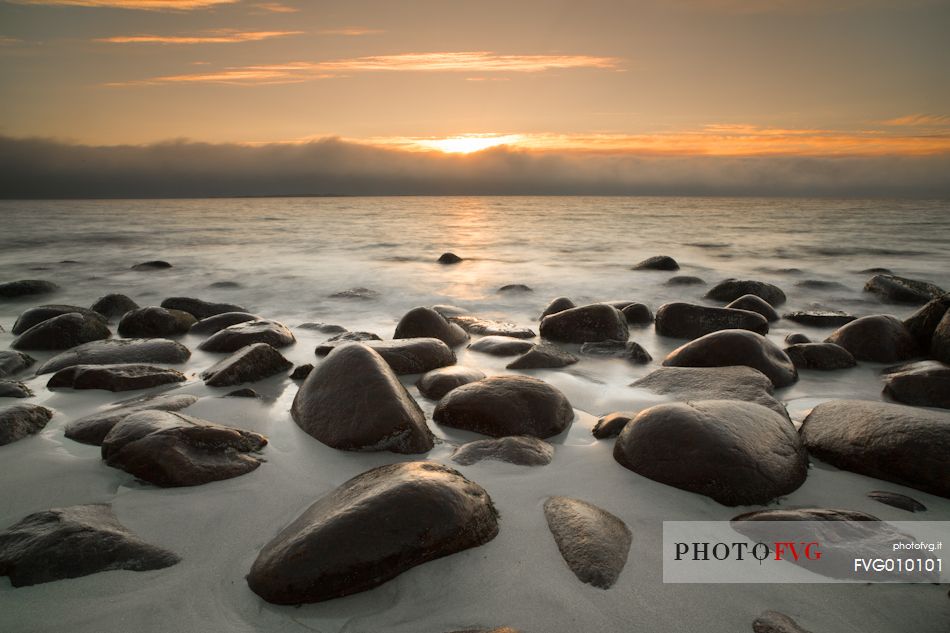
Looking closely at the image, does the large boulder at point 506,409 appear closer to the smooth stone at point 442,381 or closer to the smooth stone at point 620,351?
the smooth stone at point 442,381

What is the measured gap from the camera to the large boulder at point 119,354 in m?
4.28

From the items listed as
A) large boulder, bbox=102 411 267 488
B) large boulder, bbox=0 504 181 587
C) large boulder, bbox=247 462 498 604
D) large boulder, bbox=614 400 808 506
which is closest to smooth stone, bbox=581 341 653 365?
large boulder, bbox=614 400 808 506

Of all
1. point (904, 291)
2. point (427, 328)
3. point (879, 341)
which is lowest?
point (904, 291)

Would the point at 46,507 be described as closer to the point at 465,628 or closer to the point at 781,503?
the point at 465,628

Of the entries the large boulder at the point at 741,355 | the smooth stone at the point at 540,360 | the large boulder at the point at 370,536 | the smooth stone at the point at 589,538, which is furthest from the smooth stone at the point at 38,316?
the large boulder at the point at 741,355

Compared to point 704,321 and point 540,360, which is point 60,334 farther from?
point 704,321

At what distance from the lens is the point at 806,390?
157 inches

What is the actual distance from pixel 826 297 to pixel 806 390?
→ 639 centimetres

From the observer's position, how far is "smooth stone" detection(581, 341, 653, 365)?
4801mm

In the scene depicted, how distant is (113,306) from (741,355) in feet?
23.1

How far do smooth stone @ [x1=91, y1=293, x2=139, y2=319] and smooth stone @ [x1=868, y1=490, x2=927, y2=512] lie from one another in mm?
7568

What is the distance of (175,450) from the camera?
2.50 m

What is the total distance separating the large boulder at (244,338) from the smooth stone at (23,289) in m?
5.25

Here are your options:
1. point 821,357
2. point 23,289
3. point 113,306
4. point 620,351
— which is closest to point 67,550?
point 620,351
